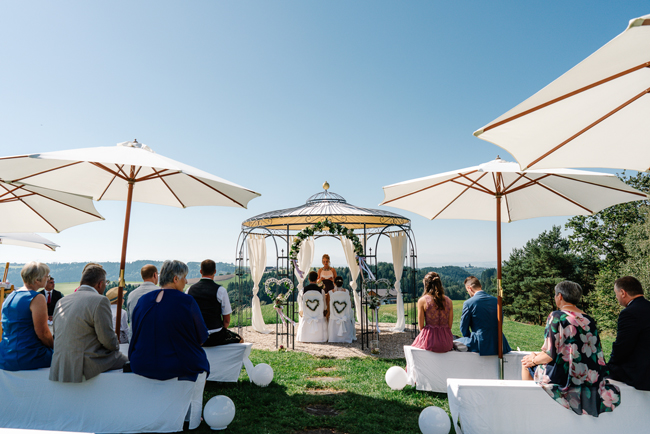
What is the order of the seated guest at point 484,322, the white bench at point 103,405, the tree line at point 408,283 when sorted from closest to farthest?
Result: the white bench at point 103,405, the seated guest at point 484,322, the tree line at point 408,283

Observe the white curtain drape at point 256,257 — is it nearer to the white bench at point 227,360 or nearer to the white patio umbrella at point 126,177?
the white patio umbrella at point 126,177

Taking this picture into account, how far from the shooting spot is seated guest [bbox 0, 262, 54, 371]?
3842 mm

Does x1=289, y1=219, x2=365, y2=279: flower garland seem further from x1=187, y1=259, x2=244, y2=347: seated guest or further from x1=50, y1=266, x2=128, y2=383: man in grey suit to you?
x1=50, y1=266, x2=128, y2=383: man in grey suit

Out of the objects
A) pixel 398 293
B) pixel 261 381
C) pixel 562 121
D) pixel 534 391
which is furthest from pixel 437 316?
pixel 398 293

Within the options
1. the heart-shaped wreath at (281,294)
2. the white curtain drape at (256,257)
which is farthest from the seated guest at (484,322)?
the white curtain drape at (256,257)

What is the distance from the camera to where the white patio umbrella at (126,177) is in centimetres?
421

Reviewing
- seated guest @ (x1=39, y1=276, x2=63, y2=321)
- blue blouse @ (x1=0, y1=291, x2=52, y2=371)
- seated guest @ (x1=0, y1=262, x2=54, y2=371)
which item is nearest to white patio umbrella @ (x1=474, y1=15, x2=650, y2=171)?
seated guest @ (x1=0, y1=262, x2=54, y2=371)

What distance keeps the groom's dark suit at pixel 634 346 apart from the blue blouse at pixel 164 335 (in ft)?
13.5

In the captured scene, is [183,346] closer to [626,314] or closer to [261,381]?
[261,381]

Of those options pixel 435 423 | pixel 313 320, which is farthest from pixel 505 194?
pixel 313 320

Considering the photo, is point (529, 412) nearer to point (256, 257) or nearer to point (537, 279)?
point (256, 257)

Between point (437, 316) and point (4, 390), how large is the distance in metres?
5.09

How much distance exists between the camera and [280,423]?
168 inches

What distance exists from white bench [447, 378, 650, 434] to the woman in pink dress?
5.12 feet
